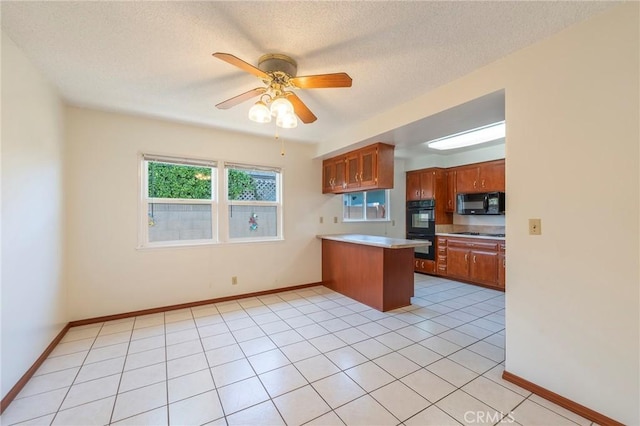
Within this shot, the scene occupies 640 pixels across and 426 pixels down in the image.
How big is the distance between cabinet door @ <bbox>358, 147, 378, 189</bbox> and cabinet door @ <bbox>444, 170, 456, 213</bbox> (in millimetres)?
2431

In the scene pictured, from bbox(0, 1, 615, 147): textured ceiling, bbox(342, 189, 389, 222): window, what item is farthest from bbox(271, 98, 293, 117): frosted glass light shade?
bbox(342, 189, 389, 222): window

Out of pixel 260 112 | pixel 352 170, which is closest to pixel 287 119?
pixel 260 112

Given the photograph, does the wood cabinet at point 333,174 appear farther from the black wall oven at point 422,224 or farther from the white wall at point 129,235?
the black wall oven at point 422,224

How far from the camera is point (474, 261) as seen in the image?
4473mm

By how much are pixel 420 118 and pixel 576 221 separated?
1.49 meters

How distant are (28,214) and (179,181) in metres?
1.58

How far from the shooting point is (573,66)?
5.41 ft

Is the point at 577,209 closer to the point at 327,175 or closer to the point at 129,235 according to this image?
the point at 327,175

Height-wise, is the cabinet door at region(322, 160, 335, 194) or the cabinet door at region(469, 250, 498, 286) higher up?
the cabinet door at region(322, 160, 335, 194)

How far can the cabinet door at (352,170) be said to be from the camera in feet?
12.5

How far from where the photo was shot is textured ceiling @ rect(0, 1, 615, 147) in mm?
1492

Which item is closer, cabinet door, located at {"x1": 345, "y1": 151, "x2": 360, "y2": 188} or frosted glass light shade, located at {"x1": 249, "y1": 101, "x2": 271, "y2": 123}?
frosted glass light shade, located at {"x1": 249, "y1": 101, "x2": 271, "y2": 123}

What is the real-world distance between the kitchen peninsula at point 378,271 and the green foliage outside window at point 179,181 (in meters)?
2.08

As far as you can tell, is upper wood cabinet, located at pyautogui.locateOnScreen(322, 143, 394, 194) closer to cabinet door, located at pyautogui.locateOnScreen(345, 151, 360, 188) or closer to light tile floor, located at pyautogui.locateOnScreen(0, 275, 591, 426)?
cabinet door, located at pyautogui.locateOnScreen(345, 151, 360, 188)
